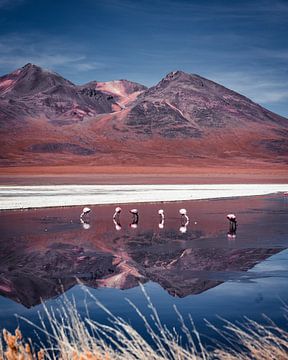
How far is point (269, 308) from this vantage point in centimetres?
923

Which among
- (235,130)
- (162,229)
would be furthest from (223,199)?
(235,130)

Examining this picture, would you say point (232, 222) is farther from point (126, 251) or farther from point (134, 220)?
point (126, 251)

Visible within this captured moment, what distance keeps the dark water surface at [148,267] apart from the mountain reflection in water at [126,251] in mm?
22

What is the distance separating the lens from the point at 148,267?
1312 cm

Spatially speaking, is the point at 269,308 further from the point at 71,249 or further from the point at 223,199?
the point at 223,199

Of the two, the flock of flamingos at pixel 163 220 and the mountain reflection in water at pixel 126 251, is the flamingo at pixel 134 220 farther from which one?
the mountain reflection in water at pixel 126 251

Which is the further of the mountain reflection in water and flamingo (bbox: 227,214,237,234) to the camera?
flamingo (bbox: 227,214,237,234)

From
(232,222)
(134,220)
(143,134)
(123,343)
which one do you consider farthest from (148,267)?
(143,134)

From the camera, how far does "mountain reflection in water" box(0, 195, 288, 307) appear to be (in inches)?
449

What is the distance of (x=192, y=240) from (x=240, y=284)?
676cm

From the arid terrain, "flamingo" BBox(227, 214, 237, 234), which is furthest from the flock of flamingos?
the arid terrain

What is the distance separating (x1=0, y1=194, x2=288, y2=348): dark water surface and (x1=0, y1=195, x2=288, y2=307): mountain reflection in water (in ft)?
0.07

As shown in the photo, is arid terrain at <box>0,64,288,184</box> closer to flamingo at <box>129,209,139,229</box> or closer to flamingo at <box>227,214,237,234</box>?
flamingo at <box>129,209,139,229</box>

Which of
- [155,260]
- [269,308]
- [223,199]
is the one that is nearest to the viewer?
[269,308]
